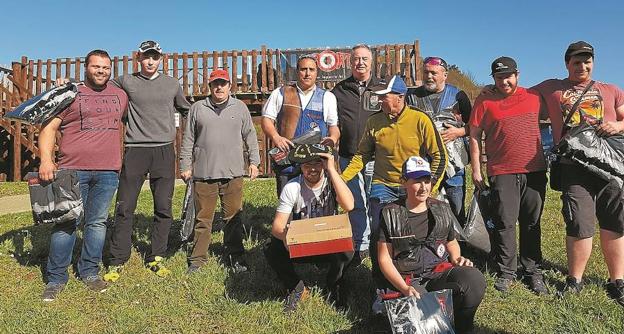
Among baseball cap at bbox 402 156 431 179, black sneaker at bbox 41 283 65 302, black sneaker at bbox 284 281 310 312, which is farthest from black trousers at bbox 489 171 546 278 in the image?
black sneaker at bbox 41 283 65 302

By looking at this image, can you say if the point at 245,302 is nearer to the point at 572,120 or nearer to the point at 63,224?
the point at 63,224

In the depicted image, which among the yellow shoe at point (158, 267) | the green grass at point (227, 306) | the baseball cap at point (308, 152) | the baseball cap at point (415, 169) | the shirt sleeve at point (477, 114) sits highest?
the shirt sleeve at point (477, 114)

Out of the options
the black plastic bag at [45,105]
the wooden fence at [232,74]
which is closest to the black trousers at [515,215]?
the black plastic bag at [45,105]

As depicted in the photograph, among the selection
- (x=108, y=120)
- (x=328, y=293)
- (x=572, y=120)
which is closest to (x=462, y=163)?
(x=572, y=120)

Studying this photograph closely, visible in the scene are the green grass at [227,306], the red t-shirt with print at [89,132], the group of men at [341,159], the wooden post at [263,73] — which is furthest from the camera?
the wooden post at [263,73]

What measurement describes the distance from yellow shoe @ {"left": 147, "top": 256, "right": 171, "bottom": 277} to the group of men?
0.08 ft

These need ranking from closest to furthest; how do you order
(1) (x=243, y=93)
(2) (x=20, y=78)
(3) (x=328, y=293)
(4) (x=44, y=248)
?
(3) (x=328, y=293) < (4) (x=44, y=248) < (1) (x=243, y=93) < (2) (x=20, y=78)

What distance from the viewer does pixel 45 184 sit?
4.09 meters

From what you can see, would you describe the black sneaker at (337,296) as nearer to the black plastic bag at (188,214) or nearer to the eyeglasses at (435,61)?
the black plastic bag at (188,214)

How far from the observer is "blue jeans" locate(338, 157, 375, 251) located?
185 inches

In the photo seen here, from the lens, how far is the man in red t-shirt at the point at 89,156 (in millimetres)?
4227

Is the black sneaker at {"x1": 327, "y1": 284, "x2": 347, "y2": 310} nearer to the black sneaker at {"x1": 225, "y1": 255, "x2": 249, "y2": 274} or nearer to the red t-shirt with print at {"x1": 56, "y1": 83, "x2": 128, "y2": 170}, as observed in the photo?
the black sneaker at {"x1": 225, "y1": 255, "x2": 249, "y2": 274}

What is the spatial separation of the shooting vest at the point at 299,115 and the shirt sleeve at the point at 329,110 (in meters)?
0.03

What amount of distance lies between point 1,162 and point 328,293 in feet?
52.6
